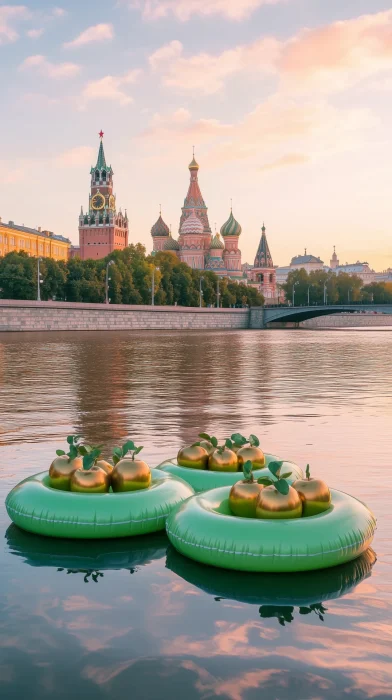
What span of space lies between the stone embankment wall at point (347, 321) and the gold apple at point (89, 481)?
5122 inches

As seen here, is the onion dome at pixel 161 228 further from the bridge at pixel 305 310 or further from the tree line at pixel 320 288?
the bridge at pixel 305 310

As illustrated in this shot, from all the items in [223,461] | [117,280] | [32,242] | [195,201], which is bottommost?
[223,461]

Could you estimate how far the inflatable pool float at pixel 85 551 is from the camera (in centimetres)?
692

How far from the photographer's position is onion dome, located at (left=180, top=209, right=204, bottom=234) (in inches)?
7062

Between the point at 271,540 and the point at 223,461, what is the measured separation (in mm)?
2244

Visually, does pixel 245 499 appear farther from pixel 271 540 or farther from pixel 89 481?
pixel 89 481

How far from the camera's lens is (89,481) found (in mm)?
7672

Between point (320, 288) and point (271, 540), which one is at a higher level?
point (320, 288)

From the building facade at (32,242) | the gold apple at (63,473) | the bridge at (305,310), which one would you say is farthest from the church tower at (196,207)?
the gold apple at (63,473)

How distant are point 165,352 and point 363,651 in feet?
118

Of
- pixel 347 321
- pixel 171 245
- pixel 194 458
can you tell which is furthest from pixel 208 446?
pixel 171 245

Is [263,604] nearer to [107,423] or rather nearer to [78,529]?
[78,529]

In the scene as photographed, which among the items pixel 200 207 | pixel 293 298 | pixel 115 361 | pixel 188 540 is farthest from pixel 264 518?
pixel 200 207

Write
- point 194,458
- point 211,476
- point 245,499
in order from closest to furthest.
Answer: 1. point 245,499
2. point 211,476
3. point 194,458
